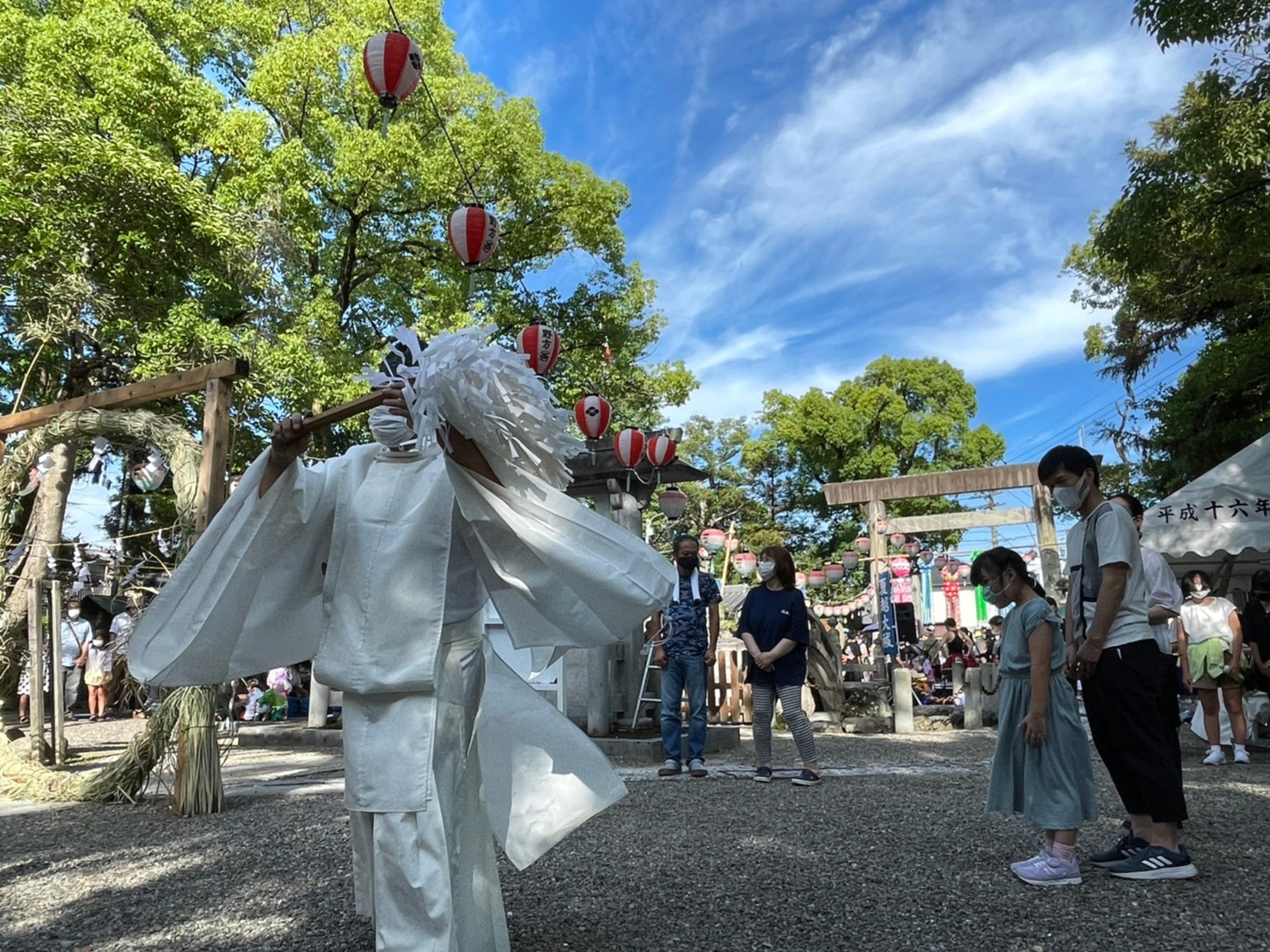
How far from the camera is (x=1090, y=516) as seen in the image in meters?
3.69

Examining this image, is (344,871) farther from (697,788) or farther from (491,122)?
(491,122)

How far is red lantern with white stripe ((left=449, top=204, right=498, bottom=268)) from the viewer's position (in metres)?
7.55

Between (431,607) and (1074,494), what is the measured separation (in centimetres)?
271

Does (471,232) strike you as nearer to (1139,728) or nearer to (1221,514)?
(1139,728)

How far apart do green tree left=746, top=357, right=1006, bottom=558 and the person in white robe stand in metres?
28.0

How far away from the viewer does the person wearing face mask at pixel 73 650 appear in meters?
12.2

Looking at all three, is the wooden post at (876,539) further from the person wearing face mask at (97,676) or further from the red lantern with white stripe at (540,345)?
the person wearing face mask at (97,676)

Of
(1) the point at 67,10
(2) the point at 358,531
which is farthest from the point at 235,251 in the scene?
(2) the point at 358,531

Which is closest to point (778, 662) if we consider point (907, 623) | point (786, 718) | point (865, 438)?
point (786, 718)

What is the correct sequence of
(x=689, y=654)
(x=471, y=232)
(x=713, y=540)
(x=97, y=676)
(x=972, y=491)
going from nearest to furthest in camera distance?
(x=689, y=654)
(x=471, y=232)
(x=97, y=676)
(x=972, y=491)
(x=713, y=540)

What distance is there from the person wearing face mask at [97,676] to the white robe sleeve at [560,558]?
12.3 meters

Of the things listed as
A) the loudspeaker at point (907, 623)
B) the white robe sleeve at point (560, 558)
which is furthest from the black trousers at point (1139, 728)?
the loudspeaker at point (907, 623)

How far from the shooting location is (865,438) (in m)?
30.7

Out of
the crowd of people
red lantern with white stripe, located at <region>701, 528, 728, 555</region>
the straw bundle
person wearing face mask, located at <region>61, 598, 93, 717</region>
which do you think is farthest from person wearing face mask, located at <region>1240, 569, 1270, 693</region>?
person wearing face mask, located at <region>61, 598, 93, 717</region>
